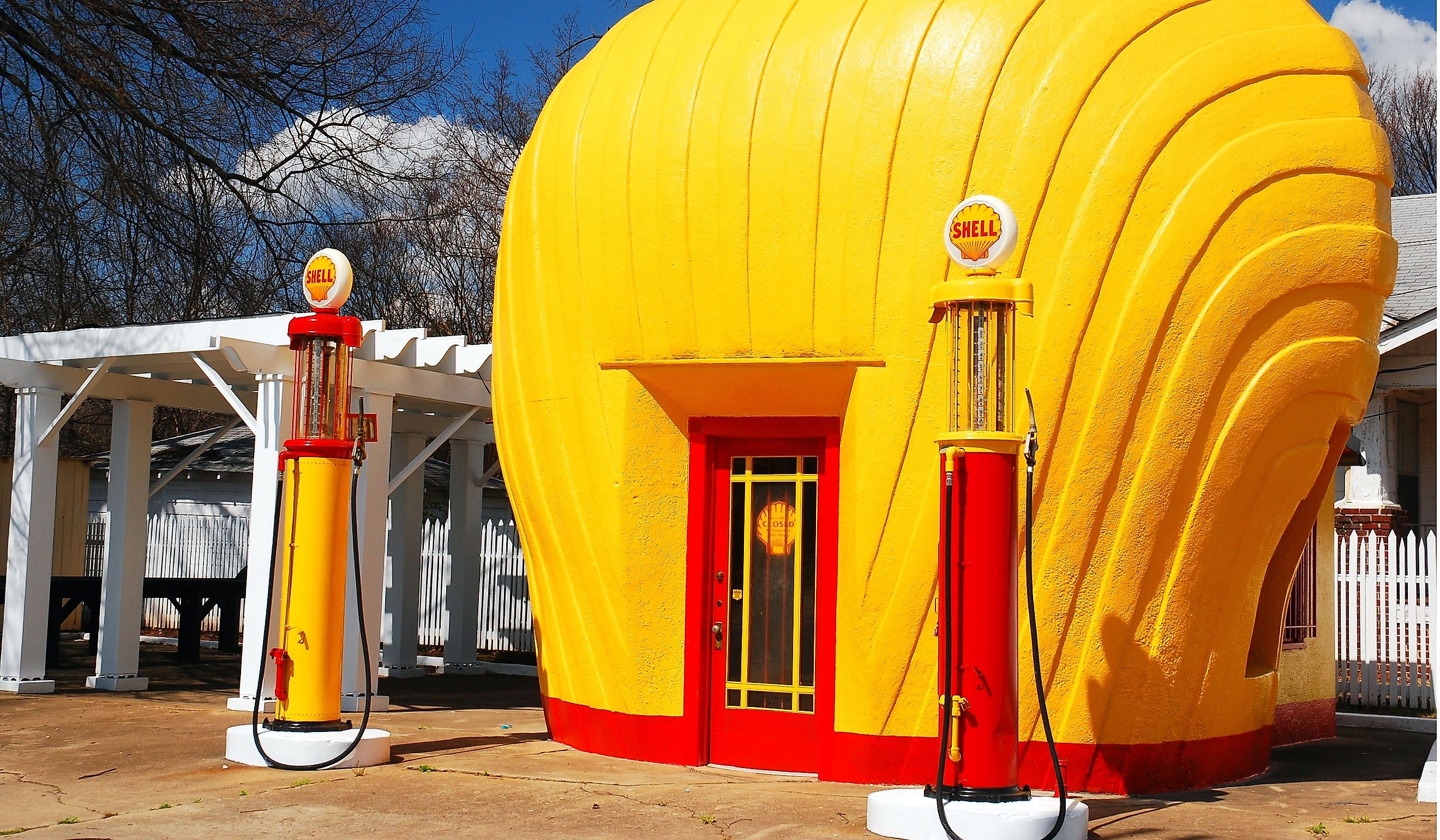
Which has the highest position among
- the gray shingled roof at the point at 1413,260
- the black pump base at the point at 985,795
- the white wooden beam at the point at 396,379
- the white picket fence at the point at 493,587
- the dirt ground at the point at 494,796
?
the gray shingled roof at the point at 1413,260

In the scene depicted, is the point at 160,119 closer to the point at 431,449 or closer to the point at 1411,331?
the point at 431,449

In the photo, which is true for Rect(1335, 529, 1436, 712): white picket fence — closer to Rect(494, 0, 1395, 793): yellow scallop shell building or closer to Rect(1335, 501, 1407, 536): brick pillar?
Rect(1335, 501, 1407, 536): brick pillar

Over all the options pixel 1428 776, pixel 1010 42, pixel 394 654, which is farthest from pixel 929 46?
pixel 394 654

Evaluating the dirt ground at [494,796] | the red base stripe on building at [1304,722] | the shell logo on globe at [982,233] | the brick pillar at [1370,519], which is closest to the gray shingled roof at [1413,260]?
the brick pillar at [1370,519]

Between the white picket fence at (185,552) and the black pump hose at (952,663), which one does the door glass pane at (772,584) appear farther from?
the white picket fence at (185,552)

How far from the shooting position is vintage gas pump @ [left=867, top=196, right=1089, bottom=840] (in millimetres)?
6215

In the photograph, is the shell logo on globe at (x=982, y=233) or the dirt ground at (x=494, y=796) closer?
the shell logo on globe at (x=982, y=233)

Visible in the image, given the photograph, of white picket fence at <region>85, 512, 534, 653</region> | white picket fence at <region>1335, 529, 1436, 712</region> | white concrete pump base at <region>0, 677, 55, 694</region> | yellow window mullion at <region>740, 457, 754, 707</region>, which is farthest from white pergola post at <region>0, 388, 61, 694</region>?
white picket fence at <region>1335, 529, 1436, 712</region>

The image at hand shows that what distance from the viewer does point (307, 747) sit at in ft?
26.1

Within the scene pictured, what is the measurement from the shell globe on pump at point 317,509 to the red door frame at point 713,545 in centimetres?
216

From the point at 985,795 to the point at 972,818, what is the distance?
6.6 inches

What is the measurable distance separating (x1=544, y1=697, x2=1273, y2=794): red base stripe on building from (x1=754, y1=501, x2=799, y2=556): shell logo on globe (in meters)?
1.16

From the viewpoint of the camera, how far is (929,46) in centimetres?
781

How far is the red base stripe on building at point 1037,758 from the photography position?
755 cm
